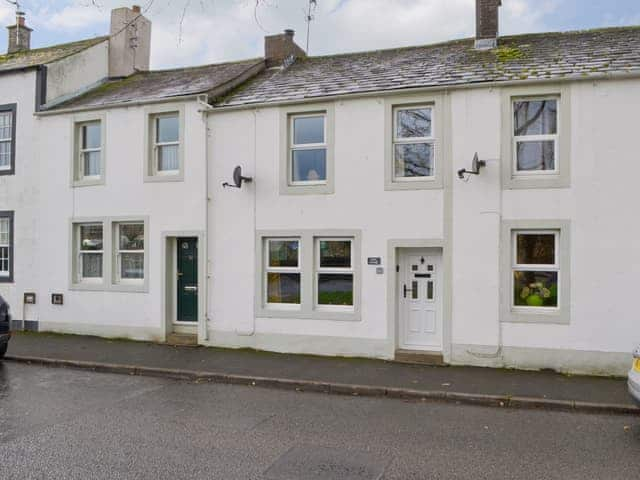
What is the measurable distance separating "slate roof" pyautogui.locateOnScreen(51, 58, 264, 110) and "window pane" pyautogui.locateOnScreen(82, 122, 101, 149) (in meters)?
0.53

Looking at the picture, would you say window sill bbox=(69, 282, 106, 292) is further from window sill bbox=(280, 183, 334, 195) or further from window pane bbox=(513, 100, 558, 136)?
window pane bbox=(513, 100, 558, 136)

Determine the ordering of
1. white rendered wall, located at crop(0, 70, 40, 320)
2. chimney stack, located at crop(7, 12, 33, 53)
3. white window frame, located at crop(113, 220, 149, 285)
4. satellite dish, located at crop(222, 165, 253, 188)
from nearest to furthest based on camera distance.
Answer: satellite dish, located at crop(222, 165, 253, 188), white window frame, located at crop(113, 220, 149, 285), white rendered wall, located at crop(0, 70, 40, 320), chimney stack, located at crop(7, 12, 33, 53)

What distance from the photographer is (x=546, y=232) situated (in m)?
10.6

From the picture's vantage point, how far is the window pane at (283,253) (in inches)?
481

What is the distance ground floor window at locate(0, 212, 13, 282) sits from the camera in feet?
48.6

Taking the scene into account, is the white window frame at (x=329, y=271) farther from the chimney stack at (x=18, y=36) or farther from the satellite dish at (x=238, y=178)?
the chimney stack at (x=18, y=36)

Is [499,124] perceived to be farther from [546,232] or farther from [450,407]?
[450,407]

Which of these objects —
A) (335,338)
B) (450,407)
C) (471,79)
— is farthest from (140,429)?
(471,79)

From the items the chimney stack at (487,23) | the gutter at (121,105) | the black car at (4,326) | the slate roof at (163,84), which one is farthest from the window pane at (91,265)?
the chimney stack at (487,23)

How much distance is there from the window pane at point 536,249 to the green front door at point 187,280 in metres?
7.14

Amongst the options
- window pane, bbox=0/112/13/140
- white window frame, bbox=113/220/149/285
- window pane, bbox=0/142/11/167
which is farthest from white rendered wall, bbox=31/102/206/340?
window pane, bbox=0/142/11/167

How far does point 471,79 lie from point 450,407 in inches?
255

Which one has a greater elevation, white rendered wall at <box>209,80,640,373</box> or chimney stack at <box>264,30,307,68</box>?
chimney stack at <box>264,30,307,68</box>

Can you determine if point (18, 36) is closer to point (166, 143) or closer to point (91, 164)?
point (91, 164)
